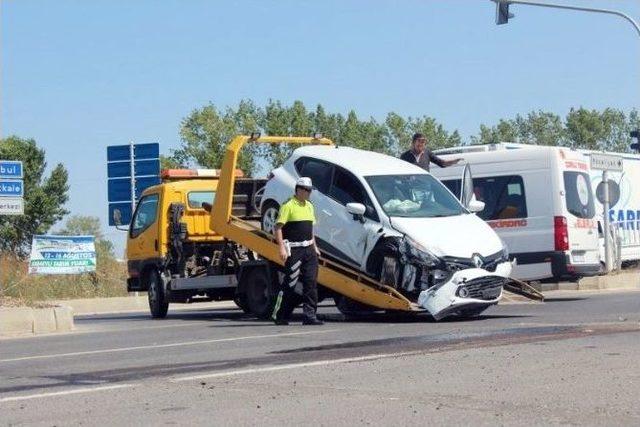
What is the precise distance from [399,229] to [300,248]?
125cm

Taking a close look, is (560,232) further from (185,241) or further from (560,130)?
(560,130)

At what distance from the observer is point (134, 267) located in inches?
808

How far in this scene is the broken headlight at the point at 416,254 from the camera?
49.9 feet

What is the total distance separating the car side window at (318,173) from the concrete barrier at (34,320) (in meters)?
3.83

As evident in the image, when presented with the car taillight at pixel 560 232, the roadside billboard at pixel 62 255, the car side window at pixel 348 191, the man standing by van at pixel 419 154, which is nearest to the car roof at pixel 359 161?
the car side window at pixel 348 191

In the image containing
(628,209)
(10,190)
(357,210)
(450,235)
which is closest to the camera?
(450,235)

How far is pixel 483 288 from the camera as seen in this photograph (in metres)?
15.3

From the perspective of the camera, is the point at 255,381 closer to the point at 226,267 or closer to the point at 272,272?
the point at 272,272

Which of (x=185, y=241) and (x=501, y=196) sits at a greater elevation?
(x=501, y=196)

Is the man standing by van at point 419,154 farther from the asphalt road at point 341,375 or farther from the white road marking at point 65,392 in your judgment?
the white road marking at point 65,392

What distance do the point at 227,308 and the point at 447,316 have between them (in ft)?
30.1

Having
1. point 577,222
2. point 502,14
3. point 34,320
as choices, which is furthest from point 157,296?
point 502,14

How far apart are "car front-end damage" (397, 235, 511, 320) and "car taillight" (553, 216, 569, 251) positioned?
5.96 meters

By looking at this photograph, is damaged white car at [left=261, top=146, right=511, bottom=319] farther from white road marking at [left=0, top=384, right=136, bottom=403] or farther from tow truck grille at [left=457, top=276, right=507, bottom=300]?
white road marking at [left=0, top=384, right=136, bottom=403]
